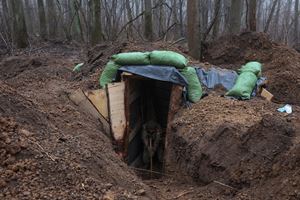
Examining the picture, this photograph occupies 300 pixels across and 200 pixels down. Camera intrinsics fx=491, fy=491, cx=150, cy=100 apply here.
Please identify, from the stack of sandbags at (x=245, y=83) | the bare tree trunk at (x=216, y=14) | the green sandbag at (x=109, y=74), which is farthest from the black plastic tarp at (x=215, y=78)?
the bare tree trunk at (x=216, y=14)

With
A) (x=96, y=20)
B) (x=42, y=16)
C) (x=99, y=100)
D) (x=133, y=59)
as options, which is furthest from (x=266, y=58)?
(x=42, y=16)

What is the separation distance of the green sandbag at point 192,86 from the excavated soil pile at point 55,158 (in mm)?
1863

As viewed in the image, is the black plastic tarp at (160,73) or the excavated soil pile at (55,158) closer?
the excavated soil pile at (55,158)

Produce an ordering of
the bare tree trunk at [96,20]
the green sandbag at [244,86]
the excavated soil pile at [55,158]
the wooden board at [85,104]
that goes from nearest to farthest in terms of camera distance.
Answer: the excavated soil pile at [55,158]
the wooden board at [85,104]
the green sandbag at [244,86]
the bare tree trunk at [96,20]

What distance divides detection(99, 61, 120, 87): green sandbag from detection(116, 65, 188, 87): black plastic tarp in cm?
26

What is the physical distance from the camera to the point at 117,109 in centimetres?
852

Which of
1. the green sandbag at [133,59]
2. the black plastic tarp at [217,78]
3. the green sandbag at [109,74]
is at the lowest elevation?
the black plastic tarp at [217,78]

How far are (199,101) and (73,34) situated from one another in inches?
578

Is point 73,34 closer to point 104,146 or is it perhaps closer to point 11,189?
point 104,146

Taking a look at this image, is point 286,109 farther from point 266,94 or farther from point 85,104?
point 85,104

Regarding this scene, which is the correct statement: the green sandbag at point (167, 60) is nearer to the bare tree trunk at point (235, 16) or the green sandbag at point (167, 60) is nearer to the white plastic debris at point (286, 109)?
the white plastic debris at point (286, 109)

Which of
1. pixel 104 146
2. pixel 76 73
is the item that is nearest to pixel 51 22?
pixel 76 73

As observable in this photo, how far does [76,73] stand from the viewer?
10.7m

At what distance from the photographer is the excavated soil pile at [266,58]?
10.5 metres
